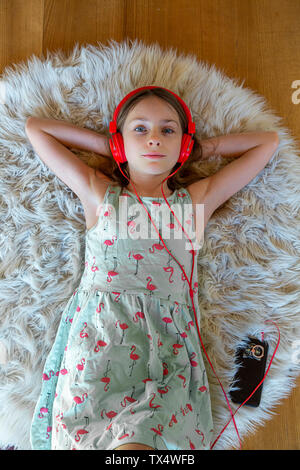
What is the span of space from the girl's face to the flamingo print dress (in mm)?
116

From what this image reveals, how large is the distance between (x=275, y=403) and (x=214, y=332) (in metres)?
0.28

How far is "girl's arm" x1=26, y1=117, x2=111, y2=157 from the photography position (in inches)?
43.8

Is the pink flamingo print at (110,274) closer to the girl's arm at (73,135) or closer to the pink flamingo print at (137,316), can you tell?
the pink flamingo print at (137,316)

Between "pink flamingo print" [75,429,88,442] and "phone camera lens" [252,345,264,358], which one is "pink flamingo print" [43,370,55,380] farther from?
"phone camera lens" [252,345,264,358]

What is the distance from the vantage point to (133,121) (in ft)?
3.37

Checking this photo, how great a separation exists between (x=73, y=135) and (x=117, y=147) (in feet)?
0.53

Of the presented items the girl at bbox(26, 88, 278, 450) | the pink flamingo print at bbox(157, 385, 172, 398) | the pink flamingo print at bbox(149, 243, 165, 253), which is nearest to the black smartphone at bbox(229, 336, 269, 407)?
the girl at bbox(26, 88, 278, 450)

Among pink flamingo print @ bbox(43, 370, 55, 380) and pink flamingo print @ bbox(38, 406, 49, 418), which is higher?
pink flamingo print @ bbox(43, 370, 55, 380)

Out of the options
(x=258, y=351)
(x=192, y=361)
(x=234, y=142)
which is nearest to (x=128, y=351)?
(x=192, y=361)

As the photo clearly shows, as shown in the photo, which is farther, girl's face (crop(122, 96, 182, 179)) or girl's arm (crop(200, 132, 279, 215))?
girl's arm (crop(200, 132, 279, 215))

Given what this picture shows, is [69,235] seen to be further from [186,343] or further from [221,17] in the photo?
[221,17]

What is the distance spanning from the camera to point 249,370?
3.67 feet

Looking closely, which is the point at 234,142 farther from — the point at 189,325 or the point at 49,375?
the point at 49,375

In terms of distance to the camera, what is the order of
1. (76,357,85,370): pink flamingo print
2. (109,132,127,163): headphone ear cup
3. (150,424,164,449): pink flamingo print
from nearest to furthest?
(150,424,164,449): pink flamingo print < (76,357,85,370): pink flamingo print < (109,132,127,163): headphone ear cup
